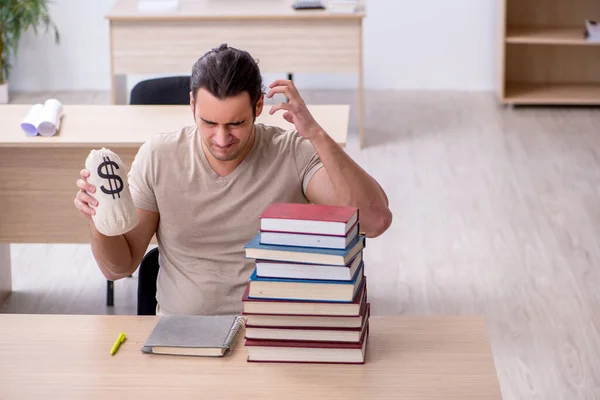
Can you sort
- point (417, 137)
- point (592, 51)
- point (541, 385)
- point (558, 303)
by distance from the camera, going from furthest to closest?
point (592, 51) < point (417, 137) < point (558, 303) < point (541, 385)

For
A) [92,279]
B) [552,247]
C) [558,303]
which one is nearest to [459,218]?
[552,247]

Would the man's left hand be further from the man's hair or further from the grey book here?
the grey book

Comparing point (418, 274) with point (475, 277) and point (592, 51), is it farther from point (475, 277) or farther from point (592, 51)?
point (592, 51)

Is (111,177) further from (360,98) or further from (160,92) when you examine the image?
(360,98)

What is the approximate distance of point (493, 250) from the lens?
402 centimetres

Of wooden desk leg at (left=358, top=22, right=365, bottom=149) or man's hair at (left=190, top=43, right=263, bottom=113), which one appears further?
wooden desk leg at (left=358, top=22, right=365, bottom=149)

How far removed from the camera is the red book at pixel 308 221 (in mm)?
1681

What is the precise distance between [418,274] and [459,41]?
3.21 m

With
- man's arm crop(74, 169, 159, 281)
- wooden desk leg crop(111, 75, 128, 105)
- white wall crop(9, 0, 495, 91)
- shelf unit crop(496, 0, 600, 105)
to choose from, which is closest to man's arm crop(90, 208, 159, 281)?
man's arm crop(74, 169, 159, 281)

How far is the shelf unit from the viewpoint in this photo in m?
6.18

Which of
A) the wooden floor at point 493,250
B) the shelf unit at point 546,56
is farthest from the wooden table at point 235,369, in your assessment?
the shelf unit at point 546,56

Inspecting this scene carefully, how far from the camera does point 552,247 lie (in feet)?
13.2

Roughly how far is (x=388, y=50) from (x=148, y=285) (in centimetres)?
459

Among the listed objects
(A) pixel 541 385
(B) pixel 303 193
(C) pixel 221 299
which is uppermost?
(B) pixel 303 193
